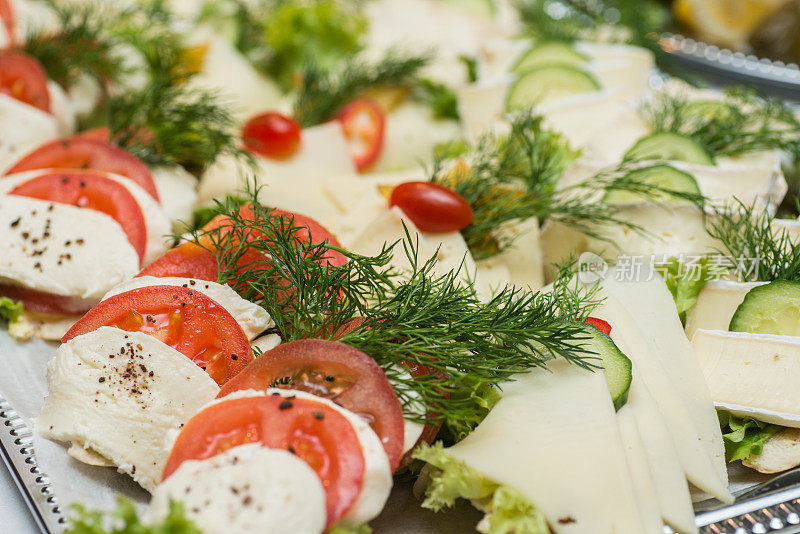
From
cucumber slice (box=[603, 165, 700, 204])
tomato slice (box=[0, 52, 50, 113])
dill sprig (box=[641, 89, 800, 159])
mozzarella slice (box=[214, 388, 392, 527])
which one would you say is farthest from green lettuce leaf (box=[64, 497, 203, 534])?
dill sprig (box=[641, 89, 800, 159])

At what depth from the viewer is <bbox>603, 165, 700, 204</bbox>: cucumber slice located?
2.47 meters

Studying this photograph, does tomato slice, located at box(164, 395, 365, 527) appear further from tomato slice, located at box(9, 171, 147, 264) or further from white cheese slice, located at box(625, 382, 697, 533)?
tomato slice, located at box(9, 171, 147, 264)

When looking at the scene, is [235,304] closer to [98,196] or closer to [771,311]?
[98,196]

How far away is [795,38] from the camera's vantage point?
14.5 feet

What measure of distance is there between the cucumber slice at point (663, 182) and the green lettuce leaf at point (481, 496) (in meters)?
1.21

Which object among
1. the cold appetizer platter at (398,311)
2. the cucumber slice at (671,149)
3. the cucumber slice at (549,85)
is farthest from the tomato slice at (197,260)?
the cucumber slice at (549,85)

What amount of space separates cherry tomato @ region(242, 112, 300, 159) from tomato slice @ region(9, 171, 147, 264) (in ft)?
2.62

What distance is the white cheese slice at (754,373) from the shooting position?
203 centimetres

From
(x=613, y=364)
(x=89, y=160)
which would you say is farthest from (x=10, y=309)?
(x=613, y=364)

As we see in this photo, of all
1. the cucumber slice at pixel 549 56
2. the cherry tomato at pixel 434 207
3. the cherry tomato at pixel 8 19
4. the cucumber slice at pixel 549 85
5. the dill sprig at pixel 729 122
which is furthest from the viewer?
the cucumber slice at pixel 549 56

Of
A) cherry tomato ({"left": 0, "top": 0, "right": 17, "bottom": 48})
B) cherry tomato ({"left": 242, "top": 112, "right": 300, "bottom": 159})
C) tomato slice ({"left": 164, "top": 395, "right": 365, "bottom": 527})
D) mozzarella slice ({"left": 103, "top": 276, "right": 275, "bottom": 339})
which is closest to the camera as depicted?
tomato slice ({"left": 164, "top": 395, "right": 365, "bottom": 527})

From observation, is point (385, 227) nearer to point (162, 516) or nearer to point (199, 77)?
point (162, 516)

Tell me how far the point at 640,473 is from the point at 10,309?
1.97 metres

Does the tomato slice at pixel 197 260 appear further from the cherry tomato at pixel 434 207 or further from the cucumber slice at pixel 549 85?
the cucumber slice at pixel 549 85
